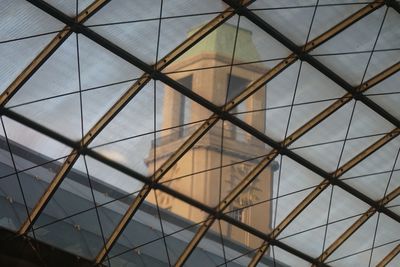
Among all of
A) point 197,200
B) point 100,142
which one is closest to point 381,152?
point 197,200

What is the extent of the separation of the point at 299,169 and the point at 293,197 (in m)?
2.10

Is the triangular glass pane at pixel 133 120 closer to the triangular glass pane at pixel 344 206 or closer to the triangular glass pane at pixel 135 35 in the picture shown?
the triangular glass pane at pixel 135 35

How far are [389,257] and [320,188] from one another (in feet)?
28.9

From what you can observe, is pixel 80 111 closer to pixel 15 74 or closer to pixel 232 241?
pixel 15 74

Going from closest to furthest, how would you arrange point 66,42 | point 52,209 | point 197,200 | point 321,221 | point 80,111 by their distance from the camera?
point 66,42
point 80,111
point 52,209
point 197,200
point 321,221

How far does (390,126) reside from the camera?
35.4m

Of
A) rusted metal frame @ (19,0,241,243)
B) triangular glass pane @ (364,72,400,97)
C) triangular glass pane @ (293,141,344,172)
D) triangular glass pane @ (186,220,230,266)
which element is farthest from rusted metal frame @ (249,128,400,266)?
rusted metal frame @ (19,0,241,243)

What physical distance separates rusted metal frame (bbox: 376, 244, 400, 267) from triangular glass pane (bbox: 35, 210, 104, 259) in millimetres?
18367

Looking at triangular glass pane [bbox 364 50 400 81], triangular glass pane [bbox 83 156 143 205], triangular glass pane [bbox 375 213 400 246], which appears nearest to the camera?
triangular glass pane [bbox 364 50 400 81]

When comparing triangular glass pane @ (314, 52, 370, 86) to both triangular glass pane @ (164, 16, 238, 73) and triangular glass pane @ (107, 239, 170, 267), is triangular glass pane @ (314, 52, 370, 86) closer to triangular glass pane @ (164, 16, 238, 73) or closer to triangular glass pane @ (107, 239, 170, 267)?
triangular glass pane @ (164, 16, 238, 73)

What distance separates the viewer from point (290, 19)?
29109mm

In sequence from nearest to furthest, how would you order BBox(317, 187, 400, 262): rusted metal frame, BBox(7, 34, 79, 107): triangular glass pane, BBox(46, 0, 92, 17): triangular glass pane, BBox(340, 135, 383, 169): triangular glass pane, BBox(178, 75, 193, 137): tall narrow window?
BBox(46, 0, 92, 17): triangular glass pane < BBox(7, 34, 79, 107): triangular glass pane < BBox(178, 75, 193, 137): tall narrow window < BBox(340, 135, 383, 169): triangular glass pane < BBox(317, 187, 400, 262): rusted metal frame

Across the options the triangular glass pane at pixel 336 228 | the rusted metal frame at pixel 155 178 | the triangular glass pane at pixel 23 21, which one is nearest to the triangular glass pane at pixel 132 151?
the rusted metal frame at pixel 155 178

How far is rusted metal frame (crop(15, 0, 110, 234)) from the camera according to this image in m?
26.8
